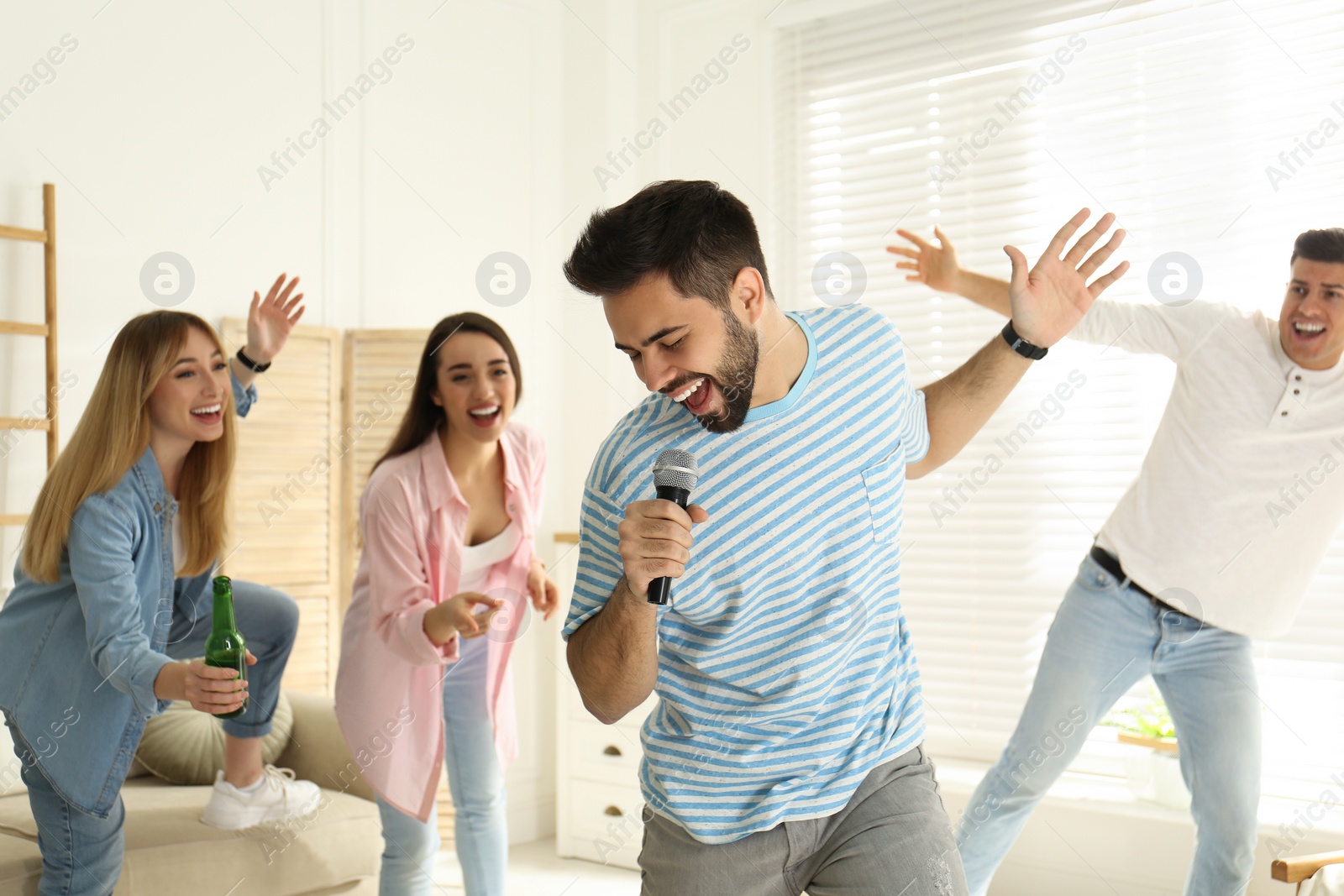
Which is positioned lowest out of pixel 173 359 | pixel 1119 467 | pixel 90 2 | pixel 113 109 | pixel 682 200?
pixel 1119 467

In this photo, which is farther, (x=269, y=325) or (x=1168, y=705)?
(x=269, y=325)

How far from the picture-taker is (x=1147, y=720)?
11.4 ft

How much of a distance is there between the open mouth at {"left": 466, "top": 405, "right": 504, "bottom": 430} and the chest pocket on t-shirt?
1.48 m

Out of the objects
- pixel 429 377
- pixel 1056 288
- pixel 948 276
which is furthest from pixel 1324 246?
pixel 429 377

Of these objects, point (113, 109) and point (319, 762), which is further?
point (113, 109)

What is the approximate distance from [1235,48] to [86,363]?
152 inches

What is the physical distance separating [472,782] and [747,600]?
161 cm

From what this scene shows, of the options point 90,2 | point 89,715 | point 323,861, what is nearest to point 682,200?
point 89,715

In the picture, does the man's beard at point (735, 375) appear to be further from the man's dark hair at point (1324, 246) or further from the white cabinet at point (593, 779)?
the white cabinet at point (593, 779)

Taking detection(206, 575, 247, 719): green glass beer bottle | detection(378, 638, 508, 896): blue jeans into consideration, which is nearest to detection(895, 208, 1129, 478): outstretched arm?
detection(378, 638, 508, 896): blue jeans

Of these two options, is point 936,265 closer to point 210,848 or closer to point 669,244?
point 669,244

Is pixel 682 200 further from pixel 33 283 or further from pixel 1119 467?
pixel 33 283

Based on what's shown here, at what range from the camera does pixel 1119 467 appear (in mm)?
3607

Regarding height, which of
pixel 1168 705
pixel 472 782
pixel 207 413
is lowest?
pixel 472 782
